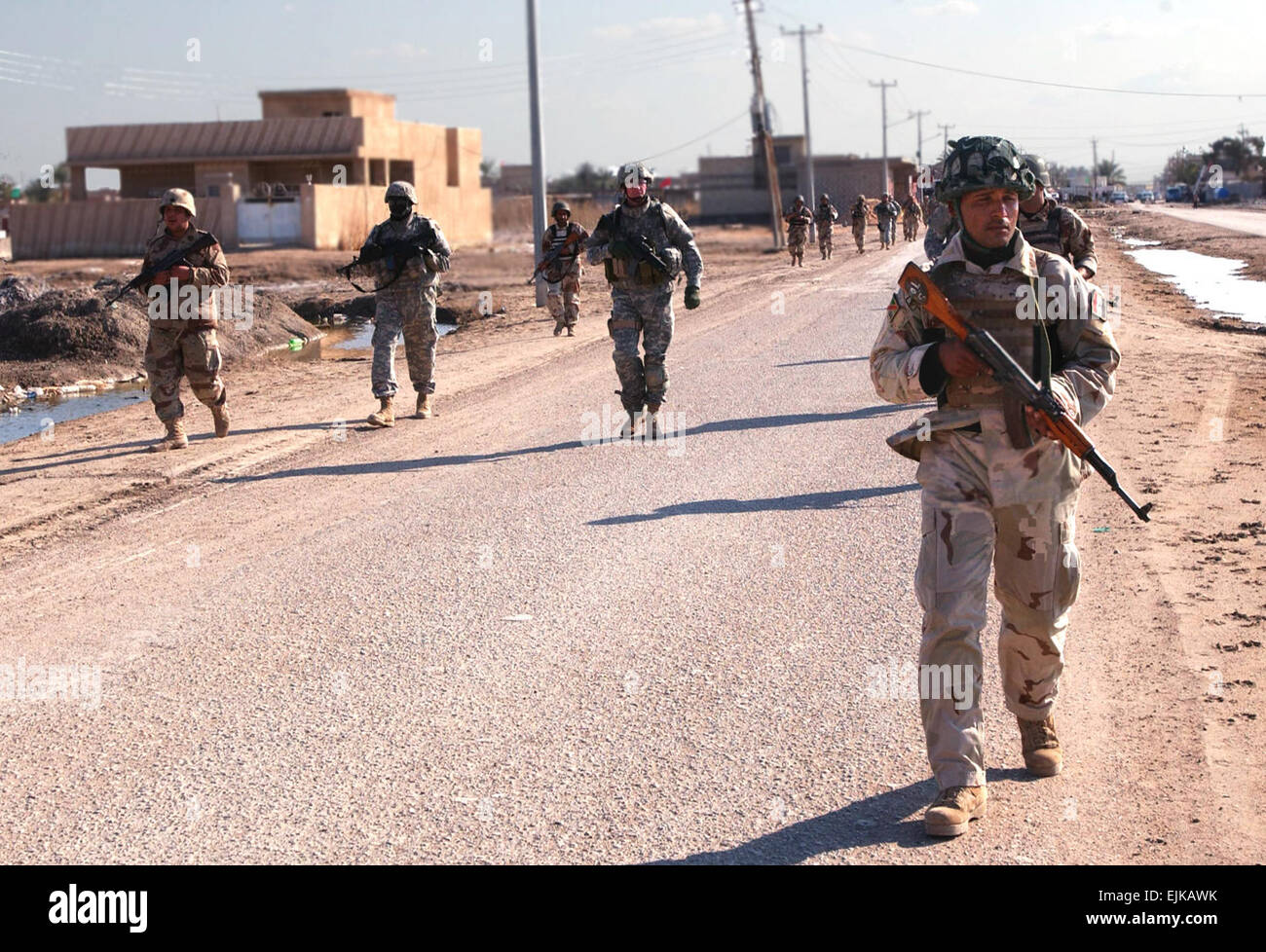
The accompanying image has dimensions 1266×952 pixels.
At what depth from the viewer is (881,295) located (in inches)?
1009

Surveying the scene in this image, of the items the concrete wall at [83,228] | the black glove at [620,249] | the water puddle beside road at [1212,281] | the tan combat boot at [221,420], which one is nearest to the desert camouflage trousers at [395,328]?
the tan combat boot at [221,420]

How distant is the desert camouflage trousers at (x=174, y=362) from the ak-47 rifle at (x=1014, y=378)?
25.9 feet

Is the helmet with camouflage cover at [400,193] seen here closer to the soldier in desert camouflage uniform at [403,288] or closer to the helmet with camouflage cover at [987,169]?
the soldier in desert camouflage uniform at [403,288]

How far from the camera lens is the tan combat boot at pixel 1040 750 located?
439 cm

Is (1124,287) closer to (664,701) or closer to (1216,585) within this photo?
(1216,585)

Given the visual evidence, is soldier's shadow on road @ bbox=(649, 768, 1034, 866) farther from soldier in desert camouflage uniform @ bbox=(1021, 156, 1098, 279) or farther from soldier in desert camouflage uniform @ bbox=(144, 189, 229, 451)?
soldier in desert camouflage uniform @ bbox=(144, 189, 229, 451)

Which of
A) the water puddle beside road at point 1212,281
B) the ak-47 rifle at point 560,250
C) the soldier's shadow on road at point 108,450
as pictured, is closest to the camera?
the soldier's shadow on road at point 108,450

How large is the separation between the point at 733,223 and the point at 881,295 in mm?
52014

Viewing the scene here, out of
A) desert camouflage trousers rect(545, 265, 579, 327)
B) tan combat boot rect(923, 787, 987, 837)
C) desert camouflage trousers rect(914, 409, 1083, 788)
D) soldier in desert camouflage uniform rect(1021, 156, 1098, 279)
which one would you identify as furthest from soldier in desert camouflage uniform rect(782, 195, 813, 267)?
tan combat boot rect(923, 787, 987, 837)

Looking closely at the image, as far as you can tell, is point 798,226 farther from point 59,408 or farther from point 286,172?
point 286,172

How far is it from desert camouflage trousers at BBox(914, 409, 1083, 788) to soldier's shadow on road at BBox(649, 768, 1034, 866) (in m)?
0.18

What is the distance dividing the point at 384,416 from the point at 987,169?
856 cm

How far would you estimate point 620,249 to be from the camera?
10.4m

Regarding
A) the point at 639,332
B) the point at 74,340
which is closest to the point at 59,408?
the point at 74,340
